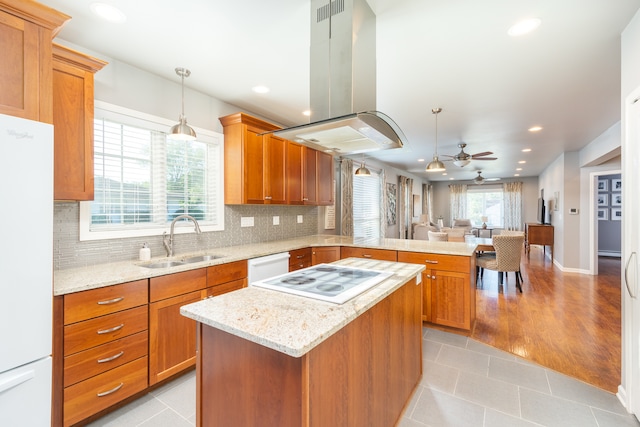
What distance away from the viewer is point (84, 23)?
1.96 metres

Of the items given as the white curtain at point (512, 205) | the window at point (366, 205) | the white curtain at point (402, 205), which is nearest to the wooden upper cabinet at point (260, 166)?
the window at point (366, 205)

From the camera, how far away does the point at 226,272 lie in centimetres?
254

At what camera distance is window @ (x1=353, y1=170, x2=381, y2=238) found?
247 inches

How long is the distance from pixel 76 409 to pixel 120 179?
5.45ft

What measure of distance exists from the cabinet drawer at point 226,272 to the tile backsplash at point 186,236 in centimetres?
65

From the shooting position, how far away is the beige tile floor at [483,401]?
5.97ft

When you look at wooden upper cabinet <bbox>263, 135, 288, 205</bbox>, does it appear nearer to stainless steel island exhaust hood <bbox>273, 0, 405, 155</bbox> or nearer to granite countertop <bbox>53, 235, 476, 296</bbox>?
granite countertop <bbox>53, 235, 476, 296</bbox>

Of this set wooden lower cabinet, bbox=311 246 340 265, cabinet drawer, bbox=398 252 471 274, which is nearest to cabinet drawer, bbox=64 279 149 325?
wooden lower cabinet, bbox=311 246 340 265

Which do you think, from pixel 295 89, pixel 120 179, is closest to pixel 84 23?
pixel 120 179

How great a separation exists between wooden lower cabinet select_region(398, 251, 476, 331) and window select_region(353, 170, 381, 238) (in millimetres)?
2991

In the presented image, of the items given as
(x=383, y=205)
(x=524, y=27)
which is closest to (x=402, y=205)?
Result: (x=383, y=205)

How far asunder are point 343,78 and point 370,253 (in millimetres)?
2270

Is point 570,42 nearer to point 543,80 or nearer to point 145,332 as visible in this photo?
point 543,80

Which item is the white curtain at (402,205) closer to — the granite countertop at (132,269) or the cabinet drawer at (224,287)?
the granite countertop at (132,269)
